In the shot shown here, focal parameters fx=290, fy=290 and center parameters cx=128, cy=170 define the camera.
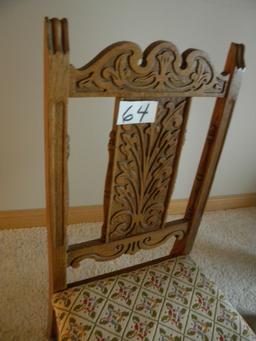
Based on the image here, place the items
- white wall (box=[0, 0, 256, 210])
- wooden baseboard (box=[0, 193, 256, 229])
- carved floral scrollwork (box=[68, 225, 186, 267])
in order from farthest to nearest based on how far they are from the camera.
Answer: wooden baseboard (box=[0, 193, 256, 229]) → white wall (box=[0, 0, 256, 210]) → carved floral scrollwork (box=[68, 225, 186, 267])

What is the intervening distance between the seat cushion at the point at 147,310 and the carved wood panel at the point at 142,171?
0.14 metres

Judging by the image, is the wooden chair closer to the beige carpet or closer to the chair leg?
the chair leg

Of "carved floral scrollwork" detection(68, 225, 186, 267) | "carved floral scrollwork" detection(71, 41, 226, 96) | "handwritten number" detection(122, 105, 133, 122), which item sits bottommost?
"carved floral scrollwork" detection(68, 225, 186, 267)

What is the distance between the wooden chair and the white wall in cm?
56

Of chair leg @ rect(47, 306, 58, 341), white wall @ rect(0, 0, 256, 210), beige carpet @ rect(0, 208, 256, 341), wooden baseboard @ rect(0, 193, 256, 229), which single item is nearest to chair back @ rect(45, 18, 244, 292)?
chair leg @ rect(47, 306, 58, 341)

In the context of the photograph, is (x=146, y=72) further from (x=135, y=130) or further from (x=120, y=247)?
(x=120, y=247)

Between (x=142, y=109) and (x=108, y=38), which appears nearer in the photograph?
(x=142, y=109)

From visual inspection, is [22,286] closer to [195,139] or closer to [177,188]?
[177,188]

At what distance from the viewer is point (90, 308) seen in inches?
29.0

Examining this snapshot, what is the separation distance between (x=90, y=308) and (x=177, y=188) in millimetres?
1003

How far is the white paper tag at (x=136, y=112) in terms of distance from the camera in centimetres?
62

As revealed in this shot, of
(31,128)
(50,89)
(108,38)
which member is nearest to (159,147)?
(50,89)

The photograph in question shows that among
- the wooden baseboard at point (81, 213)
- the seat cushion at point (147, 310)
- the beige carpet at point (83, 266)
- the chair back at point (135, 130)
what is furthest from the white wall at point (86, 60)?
the seat cushion at point (147, 310)

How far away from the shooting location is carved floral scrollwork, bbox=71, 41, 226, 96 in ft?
1.80
